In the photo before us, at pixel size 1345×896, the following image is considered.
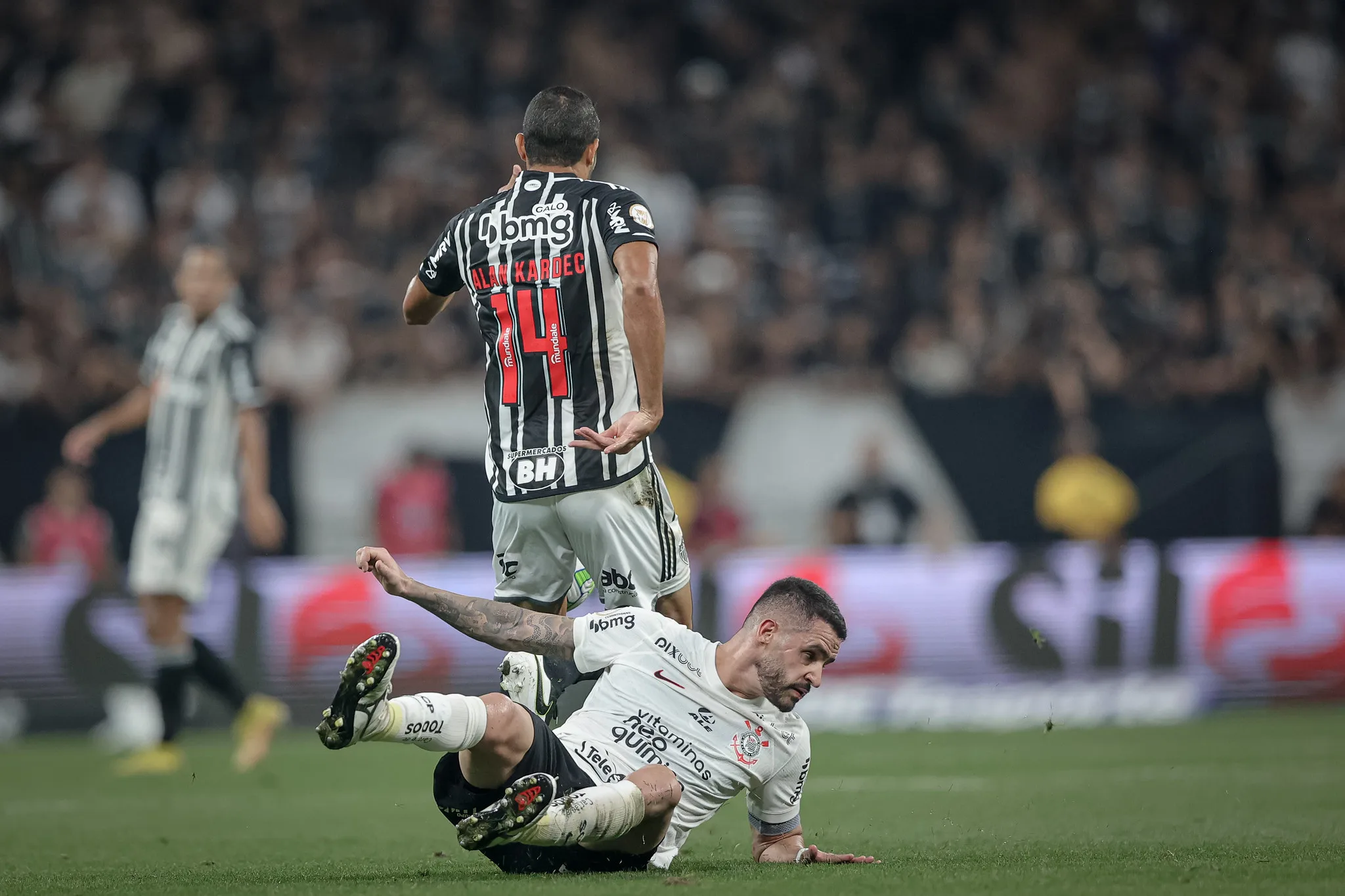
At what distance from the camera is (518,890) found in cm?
453

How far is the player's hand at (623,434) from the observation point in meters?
5.55

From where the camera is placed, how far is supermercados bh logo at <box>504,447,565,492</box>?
586cm

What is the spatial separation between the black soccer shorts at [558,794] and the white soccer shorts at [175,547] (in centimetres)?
508

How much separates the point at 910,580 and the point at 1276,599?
8.94 ft

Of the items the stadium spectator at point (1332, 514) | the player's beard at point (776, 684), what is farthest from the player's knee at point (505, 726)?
the stadium spectator at point (1332, 514)

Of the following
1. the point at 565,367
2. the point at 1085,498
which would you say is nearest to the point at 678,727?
the point at 565,367

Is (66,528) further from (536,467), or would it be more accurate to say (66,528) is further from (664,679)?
(664,679)

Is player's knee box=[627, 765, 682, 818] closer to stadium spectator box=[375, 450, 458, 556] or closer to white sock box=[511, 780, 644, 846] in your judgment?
white sock box=[511, 780, 644, 846]

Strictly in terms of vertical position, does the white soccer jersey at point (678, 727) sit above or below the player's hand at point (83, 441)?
below

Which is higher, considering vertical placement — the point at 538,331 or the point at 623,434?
the point at 538,331

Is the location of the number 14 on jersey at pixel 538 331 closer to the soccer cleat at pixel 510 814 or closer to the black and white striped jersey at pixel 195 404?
the soccer cleat at pixel 510 814

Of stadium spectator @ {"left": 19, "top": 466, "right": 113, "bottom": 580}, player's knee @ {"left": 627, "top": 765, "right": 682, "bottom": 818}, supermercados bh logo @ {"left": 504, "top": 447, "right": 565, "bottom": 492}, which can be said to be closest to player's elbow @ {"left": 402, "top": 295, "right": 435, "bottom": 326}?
supermercados bh logo @ {"left": 504, "top": 447, "right": 565, "bottom": 492}

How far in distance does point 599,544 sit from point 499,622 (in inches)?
30.6

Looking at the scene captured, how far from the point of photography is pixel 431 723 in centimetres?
461
